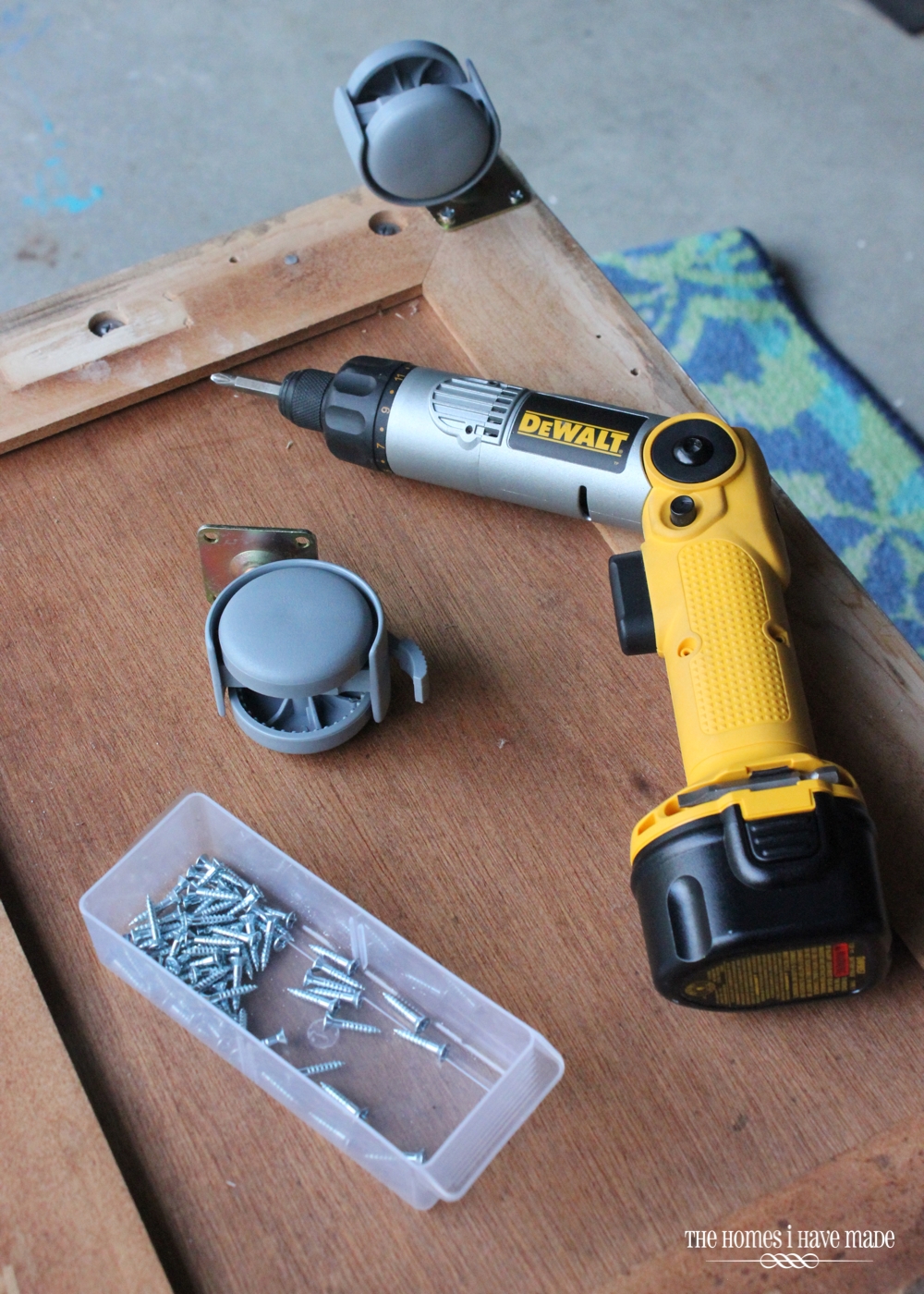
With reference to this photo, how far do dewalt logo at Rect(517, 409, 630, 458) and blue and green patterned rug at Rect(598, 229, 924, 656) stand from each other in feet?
2.25

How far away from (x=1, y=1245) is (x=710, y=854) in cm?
40

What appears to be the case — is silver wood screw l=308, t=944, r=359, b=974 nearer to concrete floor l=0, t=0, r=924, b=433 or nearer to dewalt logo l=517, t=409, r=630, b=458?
dewalt logo l=517, t=409, r=630, b=458

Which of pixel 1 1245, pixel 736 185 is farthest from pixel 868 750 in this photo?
pixel 736 185

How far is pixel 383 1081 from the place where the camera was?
622mm

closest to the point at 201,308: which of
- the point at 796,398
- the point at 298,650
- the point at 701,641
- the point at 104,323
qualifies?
the point at 104,323

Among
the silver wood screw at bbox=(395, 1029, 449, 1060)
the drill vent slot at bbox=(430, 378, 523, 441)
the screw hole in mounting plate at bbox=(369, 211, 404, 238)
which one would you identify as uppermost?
the screw hole in mounting plate at bbox=(369, 211, 404, 238)

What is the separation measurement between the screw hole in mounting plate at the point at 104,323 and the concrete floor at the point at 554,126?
3.02ft

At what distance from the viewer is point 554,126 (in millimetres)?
1882

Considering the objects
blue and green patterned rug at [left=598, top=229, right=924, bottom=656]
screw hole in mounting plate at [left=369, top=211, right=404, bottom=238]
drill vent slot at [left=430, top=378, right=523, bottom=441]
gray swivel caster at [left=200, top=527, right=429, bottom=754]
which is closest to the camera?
gray swivel caster at [left=200, top=527, right=429, bottom=754]

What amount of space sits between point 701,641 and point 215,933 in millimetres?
325

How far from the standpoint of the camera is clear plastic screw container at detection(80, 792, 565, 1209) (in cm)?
58

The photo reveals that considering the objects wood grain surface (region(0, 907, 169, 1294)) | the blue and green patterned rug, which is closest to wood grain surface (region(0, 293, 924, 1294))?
wood grain surface (region(0, 907, 169, 1294))

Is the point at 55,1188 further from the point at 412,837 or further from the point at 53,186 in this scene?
the point at 53,186

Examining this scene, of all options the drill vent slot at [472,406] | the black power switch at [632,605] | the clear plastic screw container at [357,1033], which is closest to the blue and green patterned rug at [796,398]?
the drill vent slot at [472,406]
